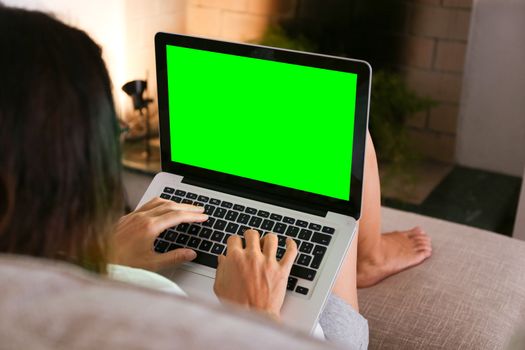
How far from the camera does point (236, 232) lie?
1.12m

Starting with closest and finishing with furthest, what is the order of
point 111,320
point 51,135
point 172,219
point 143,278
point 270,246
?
1. point 111,320
2. point 51,135
3. point 143,278
4. point 270,246
5. point 172,219

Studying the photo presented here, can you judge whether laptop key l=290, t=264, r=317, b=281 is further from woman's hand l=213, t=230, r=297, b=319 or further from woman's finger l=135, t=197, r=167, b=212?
woman's finger l=135, t=197, r=167, b=212

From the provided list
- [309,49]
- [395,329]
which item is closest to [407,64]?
[309,49]

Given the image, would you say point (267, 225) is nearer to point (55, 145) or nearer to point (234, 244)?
point (234, 244)

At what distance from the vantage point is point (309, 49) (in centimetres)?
253

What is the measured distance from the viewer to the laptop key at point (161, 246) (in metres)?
1.13

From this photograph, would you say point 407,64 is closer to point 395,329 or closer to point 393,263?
point 393,263

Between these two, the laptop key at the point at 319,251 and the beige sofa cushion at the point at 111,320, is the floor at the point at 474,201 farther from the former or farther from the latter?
the beige sofa cushion at the point at 111,320

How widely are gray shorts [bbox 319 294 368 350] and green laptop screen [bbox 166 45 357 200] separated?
0.17 m

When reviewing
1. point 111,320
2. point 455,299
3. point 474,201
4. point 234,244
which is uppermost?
point 111,320

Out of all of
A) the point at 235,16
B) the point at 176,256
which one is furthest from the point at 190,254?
the point at 235,16

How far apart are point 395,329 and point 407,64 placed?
4.55 feet

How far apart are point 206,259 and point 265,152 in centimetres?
19

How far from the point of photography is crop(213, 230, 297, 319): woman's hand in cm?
89
